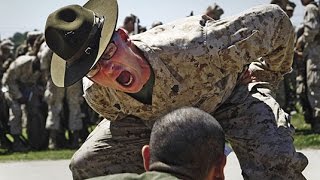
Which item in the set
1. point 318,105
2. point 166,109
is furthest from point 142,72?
point 318,105

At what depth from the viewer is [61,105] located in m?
12.9

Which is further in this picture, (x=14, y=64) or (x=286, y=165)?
(x=14, y=64)

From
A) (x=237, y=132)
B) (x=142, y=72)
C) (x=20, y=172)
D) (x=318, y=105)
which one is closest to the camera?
(x=142, y=72)

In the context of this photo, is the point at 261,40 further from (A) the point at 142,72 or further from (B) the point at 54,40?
(B) the point at 54,40

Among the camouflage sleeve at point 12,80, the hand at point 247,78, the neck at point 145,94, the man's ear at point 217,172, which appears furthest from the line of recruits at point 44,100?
the man's ear at point 217,172

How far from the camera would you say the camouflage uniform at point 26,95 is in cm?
1292

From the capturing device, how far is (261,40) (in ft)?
15.3

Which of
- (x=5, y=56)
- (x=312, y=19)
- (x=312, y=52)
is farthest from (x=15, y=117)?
(x=312, y=19)

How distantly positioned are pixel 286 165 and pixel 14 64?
886 cm

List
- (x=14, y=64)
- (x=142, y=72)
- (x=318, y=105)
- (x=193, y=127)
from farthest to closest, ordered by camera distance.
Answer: (x=14, y=64)
(x=318, y=105)
(x=142, y=72)
(x=193, y=127)

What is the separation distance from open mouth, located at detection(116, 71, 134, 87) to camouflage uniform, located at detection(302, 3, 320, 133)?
734 cm

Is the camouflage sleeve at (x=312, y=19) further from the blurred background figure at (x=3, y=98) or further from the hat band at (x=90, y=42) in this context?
the hat band at (x=90, y=42)

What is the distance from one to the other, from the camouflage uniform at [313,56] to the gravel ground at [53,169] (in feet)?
7.68

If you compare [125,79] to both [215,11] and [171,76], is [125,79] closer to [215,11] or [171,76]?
[171,76]
